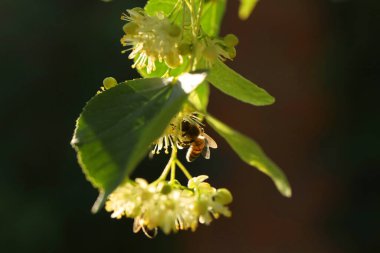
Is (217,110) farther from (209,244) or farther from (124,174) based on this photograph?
(124,174)

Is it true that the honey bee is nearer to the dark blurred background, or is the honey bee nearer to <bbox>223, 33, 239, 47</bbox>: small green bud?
<bbox>223, 33, 239, 47</bbox>: small green bud

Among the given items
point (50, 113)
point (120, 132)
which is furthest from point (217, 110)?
point (120, 132)

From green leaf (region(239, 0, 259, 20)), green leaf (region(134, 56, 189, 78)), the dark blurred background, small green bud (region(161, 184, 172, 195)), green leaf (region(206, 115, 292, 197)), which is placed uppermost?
green leaf (region(239, 0, 259, 20))

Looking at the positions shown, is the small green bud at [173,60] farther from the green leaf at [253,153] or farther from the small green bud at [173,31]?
the green leaf at [253,153]

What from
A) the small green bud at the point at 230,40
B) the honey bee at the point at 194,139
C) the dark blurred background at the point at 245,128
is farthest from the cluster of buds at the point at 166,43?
the dark blurred background at the point at 245,128

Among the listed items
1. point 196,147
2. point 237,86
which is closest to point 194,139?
point 196,147

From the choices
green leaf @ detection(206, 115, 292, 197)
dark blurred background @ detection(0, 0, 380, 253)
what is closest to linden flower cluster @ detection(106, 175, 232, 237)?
green leaf @ detection(206, 115, 292, 197)
